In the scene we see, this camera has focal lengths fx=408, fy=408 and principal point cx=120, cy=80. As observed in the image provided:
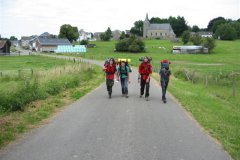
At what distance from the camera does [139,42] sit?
359ft

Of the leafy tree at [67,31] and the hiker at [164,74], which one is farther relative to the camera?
the leafy tree at [67,31]

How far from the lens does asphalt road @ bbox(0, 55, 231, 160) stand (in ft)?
24.9

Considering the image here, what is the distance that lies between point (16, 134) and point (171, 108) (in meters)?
6.45

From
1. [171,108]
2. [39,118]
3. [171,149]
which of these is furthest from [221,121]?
[39,118]

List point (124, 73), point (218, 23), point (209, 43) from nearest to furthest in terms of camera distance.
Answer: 1. point (124, 73)
2. point (209, 43)
3. point (218, 23)

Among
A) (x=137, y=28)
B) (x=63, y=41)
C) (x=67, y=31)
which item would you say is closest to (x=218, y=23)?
(x=137, y=28)

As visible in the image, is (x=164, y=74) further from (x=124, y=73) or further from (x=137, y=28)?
(x=137, y=28)

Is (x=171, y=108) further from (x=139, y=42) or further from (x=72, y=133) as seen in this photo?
(x=139, y=42)

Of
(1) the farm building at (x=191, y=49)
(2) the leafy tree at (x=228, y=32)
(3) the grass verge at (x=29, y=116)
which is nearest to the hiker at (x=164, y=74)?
(3) the grass verge at (x=29, y=116)

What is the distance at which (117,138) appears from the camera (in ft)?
29.2

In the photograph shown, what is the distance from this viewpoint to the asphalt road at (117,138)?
758cm

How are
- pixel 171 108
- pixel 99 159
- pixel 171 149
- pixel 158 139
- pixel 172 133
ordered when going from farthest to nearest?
pixel 171 108 < pixel 172 133 < pixel 158 139 < pixel 171 149 < pixel 99 159

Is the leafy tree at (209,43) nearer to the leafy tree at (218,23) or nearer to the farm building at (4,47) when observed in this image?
the farm building at (4,47)

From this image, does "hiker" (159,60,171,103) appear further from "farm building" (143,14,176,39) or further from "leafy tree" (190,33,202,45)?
"farm building" (143,14,176,39)
